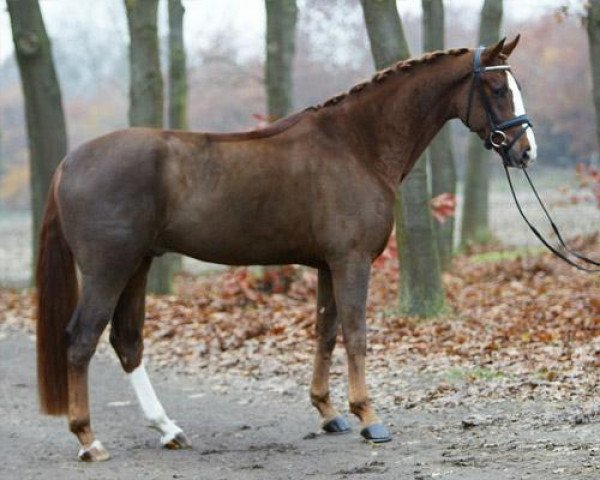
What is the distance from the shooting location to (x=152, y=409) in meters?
6.41

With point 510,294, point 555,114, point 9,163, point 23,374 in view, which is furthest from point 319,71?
point 23,374

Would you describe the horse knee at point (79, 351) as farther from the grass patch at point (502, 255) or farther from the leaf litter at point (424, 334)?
the grass patch at point (502, 255)

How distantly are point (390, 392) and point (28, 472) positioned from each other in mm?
3076

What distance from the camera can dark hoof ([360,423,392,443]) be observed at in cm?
619

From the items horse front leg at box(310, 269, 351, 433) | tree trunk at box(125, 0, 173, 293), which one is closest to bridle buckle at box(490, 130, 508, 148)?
horse front leg at box(310, 269, 351, 433)

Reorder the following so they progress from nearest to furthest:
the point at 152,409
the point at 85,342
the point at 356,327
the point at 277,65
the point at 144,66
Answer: the point at 85,342 < the point at 356,327 < the point at 152,409 < the point at 144,66 < the point at 277,65

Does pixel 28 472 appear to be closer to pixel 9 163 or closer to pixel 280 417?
pixel 280 417

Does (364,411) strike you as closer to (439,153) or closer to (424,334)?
(424,334)

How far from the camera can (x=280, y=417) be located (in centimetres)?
741

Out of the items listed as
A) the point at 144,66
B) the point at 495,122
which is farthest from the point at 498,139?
the point at 144,66

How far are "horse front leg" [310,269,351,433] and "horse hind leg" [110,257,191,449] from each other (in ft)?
3.09

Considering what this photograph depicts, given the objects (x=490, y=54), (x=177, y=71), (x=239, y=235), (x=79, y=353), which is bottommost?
(x=79, y=353)

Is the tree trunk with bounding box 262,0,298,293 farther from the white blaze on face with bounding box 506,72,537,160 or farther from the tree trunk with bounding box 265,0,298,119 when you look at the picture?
the white blaze on face with bounding box 506,72,537,160

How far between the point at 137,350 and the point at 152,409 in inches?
15.7
